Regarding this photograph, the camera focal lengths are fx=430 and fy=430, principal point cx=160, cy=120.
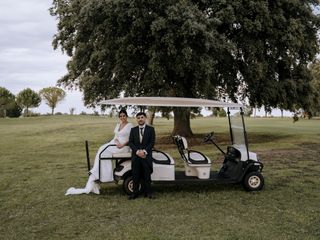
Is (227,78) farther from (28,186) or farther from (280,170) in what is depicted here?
(28,186)

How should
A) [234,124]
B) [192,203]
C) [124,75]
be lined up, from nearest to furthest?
1. [192,203]
2. [234,124]
3. [124,75]

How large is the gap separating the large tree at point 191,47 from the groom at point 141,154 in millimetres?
9372

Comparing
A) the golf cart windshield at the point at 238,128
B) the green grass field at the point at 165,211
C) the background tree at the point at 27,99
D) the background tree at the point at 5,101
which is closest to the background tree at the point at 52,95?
the background tree at the point at 27,99

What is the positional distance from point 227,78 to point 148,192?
47.7 feet

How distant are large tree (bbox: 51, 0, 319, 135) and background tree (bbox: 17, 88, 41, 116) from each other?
69710 mm

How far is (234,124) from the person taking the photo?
35.4 ft

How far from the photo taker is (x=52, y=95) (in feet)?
317

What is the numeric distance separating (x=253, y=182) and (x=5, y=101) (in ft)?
271

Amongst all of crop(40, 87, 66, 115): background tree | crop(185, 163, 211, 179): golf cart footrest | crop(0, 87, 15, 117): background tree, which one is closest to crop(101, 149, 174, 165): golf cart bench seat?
crop(185, 163, 211, 179): golf cart footrest

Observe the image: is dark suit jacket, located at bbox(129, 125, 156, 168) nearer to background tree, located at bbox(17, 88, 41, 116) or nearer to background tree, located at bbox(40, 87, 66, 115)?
background tree, located at bbox(17, 88, 41, 116)

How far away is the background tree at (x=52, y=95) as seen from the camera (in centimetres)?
9606

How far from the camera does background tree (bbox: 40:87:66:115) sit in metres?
96.1

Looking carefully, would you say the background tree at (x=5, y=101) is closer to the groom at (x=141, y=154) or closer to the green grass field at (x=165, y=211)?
the green grass field at (x=165, y=211)

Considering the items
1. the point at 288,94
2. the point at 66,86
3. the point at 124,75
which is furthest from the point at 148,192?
the point at 66,86
